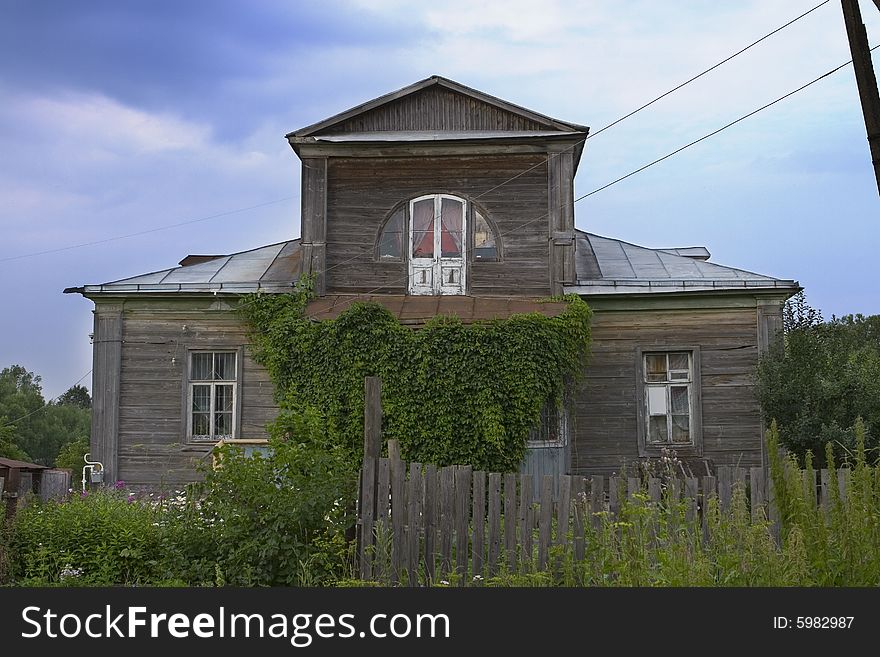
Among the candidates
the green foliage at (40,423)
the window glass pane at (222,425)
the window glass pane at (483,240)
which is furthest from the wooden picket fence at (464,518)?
the green foliage at (40,423)

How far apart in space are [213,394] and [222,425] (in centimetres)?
55

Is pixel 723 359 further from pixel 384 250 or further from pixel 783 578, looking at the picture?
pixel 783 578

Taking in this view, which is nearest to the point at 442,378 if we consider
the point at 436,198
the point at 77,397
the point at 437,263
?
the point at 437,263

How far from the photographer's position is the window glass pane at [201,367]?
16875 millimetres

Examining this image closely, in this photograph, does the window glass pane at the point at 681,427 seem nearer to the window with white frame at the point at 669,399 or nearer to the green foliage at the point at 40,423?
the window with white frame at the point at 669,399

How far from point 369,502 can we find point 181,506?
3072mm

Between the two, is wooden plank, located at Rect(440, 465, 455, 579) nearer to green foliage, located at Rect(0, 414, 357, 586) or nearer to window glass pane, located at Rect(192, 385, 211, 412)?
green foliage, located at Rect(0, 414, 357, 586)

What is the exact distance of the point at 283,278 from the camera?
16.9 m

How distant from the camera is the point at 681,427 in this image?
16.8 meters

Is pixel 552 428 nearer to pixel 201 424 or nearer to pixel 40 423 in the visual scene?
pixel 201 424

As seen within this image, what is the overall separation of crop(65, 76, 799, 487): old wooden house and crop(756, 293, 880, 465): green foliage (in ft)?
2.60

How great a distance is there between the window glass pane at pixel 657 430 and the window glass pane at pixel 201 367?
7.61 meters
